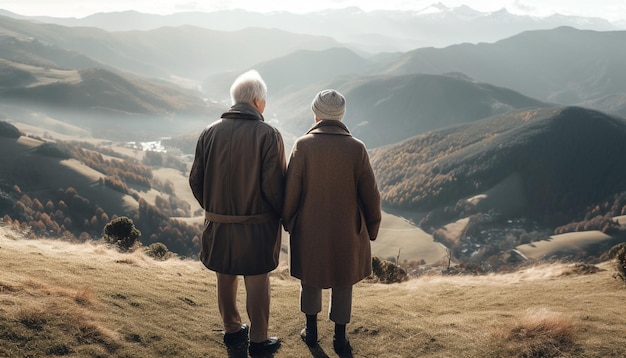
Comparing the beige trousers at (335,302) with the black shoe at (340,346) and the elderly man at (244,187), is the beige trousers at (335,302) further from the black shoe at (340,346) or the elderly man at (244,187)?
the elderly man at (244,187)

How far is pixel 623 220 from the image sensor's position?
154 m

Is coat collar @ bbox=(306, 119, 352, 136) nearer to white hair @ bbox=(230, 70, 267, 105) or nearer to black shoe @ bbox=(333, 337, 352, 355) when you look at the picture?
white hair @ bbox=(230, 70, 267, 105)

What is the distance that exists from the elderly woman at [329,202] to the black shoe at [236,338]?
1.36m

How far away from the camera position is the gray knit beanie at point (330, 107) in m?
6.48

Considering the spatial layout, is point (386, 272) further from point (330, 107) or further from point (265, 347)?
point (330, 107)

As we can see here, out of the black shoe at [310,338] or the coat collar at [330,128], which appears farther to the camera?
the black shoe at [310,338]

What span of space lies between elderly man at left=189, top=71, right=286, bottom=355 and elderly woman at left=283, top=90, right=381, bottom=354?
0.32 meters

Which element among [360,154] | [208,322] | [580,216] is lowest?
[580,216]

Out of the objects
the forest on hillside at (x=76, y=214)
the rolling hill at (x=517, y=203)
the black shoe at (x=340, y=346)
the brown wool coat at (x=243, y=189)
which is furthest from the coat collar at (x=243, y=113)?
the rolling hill at (x=517, y=203)

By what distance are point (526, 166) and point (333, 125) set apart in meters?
213

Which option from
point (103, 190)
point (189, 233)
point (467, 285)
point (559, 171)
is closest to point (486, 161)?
point (559, 171)

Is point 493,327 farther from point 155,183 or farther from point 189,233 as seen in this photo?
point 155,183

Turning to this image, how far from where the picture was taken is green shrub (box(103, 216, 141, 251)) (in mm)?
16125

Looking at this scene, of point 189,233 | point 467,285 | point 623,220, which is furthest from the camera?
point 623,220
